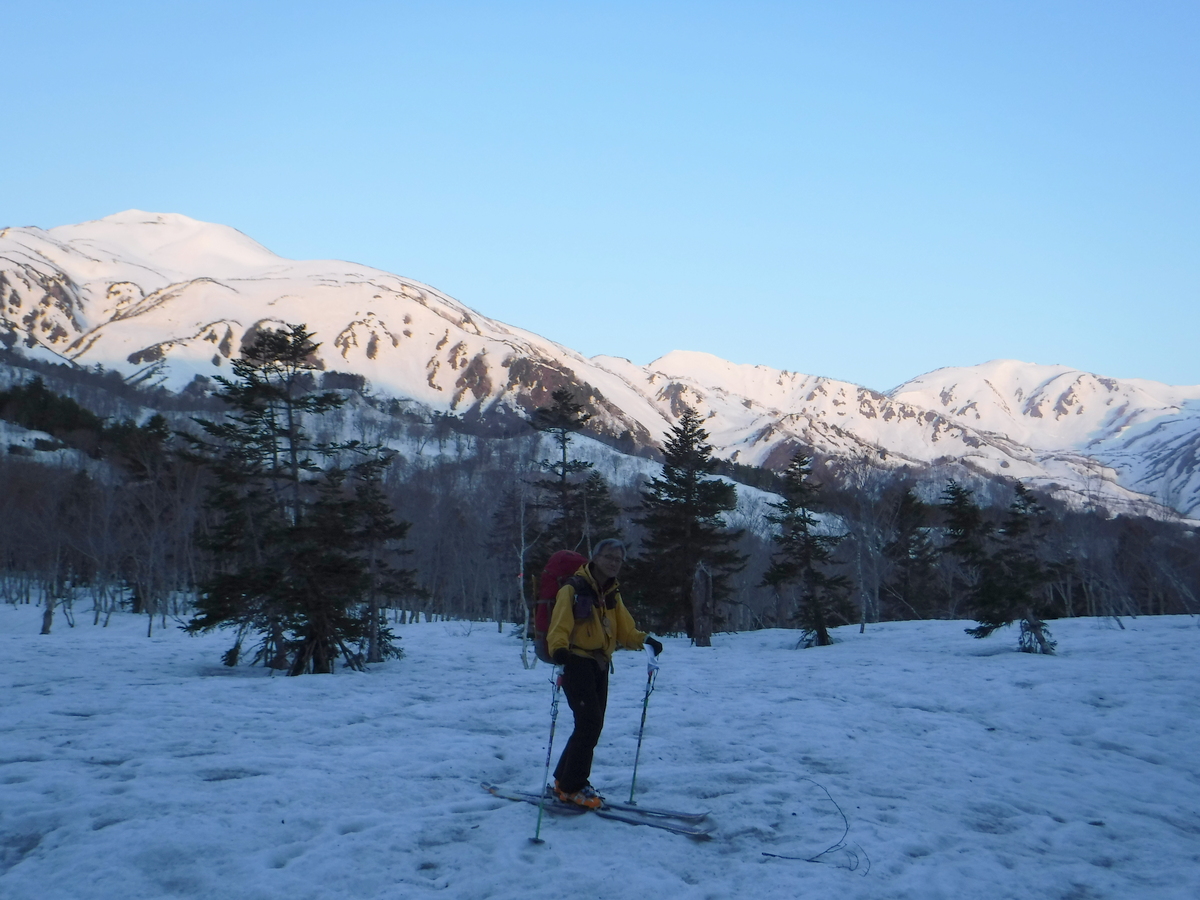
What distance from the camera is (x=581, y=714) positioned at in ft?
20.9

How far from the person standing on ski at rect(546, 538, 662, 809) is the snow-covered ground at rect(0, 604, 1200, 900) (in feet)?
Answer: 1.11


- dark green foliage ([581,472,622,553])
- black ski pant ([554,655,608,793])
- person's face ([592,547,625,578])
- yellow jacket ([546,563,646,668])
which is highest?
dark green foliage ([581,472,622,553])

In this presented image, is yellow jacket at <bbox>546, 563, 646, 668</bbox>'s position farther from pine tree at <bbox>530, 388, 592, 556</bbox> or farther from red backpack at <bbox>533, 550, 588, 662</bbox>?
pine tree at <bbox>530, 388, 592, 556</bbox>

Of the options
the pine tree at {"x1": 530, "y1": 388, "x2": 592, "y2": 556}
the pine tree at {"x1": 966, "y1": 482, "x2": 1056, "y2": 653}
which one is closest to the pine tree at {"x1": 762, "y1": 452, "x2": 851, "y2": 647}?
the pine tree at {"x1": 966, "y1": 482, "x2": 1056, "y2": 653}

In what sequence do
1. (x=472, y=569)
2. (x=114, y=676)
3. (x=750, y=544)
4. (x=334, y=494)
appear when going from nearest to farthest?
(x=114, y=676)
(x=334, y=494)
(x=472, y=569)
(x=750, y=544)

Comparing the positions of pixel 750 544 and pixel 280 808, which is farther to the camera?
pixel 750 544

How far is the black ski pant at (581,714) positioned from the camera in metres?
6.32

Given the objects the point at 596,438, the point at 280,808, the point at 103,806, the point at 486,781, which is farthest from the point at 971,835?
the point at 596,438

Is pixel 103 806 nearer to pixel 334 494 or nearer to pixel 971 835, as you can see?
pixel 971 835

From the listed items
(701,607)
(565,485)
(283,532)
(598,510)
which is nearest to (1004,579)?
(701,607)

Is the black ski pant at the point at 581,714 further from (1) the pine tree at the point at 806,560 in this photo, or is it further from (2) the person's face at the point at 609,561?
(1) the pine tree at the point at 806,560

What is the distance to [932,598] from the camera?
4219 cm

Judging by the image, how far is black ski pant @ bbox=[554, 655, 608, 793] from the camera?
632 cm

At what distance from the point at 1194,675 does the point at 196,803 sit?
1426cm
